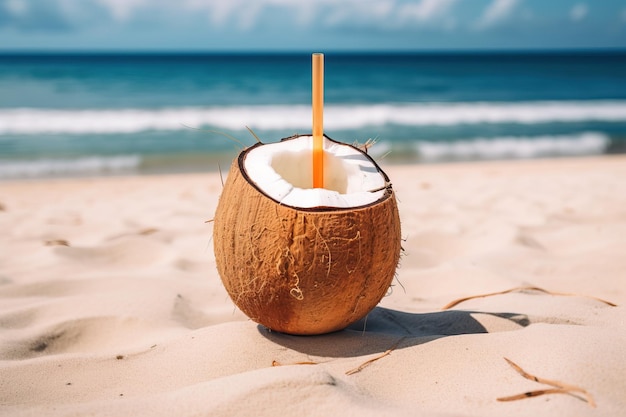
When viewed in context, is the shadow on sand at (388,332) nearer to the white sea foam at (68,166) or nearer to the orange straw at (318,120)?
the orange straw at (318,120)

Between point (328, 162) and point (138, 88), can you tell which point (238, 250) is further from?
point (138, 88)

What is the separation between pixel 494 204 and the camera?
5109 millimetres

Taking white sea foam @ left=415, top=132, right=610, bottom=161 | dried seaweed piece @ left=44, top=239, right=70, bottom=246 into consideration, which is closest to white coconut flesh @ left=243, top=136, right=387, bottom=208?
dried seaweed piece @ left=44, top=239, right=70, bottom=246

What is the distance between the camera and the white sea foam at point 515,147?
384 inches

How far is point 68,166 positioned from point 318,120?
7.06 metres

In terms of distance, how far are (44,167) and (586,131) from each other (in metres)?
10.2

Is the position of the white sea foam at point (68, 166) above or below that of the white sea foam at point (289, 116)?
below

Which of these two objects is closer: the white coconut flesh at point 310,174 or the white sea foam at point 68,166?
the white coconut flesh at point 310,174

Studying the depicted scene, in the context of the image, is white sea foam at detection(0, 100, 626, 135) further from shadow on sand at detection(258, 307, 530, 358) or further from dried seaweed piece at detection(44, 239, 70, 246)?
shadow on sand at detection(258, 307, 530, 358)

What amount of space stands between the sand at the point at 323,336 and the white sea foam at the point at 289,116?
→ 7834 millimetres

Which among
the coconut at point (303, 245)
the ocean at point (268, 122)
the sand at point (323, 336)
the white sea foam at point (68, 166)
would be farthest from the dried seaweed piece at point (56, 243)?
the white sea foam at point (68, 166)

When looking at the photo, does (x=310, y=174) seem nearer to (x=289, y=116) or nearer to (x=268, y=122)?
(x=268, y=122)

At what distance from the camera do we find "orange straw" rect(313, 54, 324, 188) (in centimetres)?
200

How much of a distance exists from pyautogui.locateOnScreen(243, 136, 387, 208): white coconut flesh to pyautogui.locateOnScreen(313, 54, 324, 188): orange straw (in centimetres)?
7
